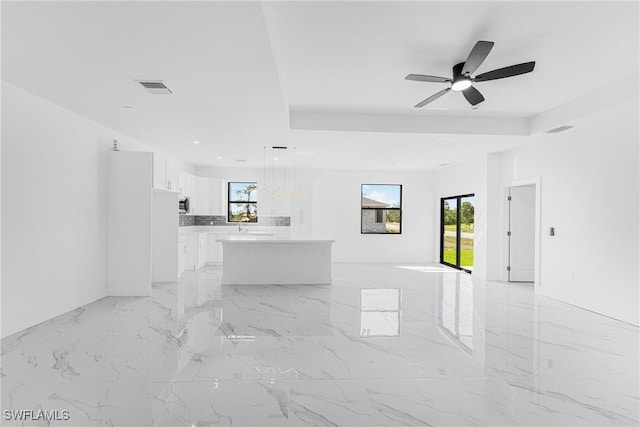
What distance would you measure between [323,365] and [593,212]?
4482 millimetres

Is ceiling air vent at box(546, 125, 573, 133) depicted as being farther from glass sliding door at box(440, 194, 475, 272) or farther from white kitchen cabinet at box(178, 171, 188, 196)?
white kitchen cabinet at box(178, 171, 188, 196)

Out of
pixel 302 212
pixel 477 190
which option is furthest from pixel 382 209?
pixel 477 190

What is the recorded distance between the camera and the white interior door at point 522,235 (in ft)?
23.2

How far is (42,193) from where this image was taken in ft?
13.2

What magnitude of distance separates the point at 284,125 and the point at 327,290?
2.80 meters

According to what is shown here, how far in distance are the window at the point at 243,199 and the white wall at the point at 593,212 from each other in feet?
21.5

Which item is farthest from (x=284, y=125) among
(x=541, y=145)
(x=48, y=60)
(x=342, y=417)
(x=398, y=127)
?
(x=541, y=145)

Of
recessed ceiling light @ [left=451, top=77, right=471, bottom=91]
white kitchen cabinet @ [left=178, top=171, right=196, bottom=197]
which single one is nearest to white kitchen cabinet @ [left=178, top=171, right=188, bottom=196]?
white kitchen cabinet @ [left=178, top=171, right=196, bottom=197]

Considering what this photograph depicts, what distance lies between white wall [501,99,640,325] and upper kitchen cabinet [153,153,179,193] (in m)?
6.14

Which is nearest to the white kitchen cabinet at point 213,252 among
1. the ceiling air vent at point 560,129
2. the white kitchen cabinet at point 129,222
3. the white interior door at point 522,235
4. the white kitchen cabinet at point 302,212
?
the white kitchen cabinet at point 302,212

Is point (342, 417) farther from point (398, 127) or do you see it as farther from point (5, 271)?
point (398, 127)

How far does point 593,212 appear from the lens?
16.2ft

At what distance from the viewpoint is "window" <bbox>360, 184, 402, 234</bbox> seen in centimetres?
998

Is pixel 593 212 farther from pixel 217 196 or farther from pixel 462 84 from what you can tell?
pixel 217 196
